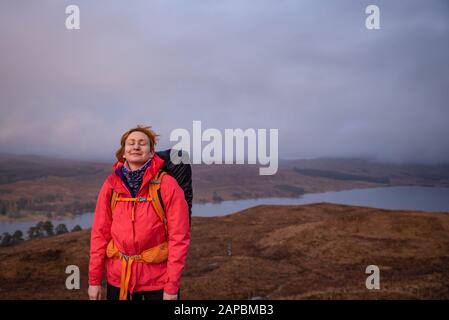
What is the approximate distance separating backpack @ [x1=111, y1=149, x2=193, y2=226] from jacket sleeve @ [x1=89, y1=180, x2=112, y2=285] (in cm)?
8

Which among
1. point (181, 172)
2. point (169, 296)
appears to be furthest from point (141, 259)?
point (181, 172)

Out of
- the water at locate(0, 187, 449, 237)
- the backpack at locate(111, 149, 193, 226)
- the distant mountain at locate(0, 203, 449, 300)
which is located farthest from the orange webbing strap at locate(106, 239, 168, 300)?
the water at locate(0, 187, 449, 237)

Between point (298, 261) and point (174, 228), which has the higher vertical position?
point (174, 228)

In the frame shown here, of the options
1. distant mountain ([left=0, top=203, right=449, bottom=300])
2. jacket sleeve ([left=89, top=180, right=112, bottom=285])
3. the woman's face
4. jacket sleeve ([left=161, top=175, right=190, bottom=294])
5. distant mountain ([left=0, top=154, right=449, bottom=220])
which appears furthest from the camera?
distant mountain ([left=0, top=154, right=449, bottom=220])

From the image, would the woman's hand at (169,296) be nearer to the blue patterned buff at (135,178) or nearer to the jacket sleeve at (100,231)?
the jacket sleeve at (100,231)

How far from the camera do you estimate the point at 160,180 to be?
12.2ft

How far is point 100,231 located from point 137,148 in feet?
3.65

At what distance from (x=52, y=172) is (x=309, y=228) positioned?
13535 cm

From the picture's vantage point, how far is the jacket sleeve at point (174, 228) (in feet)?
11.9

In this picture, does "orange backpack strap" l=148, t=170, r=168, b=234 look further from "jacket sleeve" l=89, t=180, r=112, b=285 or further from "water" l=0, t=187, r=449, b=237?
"water" l=0, t=187, r=449, b=237

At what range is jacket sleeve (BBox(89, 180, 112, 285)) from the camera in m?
3.87

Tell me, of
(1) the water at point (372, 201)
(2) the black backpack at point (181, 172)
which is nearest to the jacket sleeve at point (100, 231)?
(2) the black backpack at point (181, 172)

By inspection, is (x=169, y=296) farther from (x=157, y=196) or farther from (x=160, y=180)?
(x=160, y=180)
